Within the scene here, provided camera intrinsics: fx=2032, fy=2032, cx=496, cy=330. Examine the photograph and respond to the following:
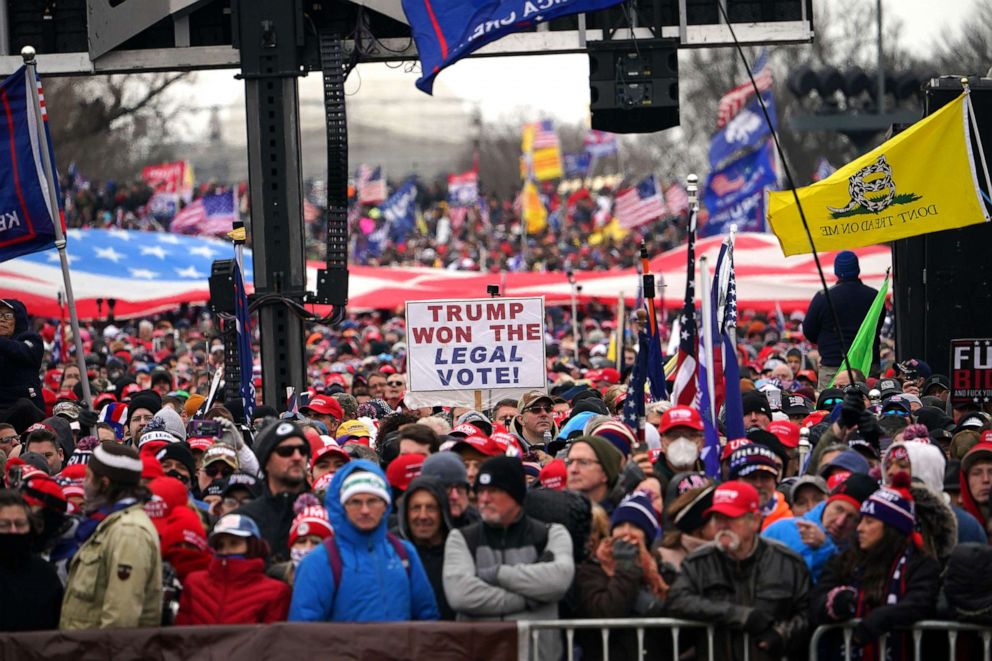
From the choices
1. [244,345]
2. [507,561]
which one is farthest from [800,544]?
[244,345]

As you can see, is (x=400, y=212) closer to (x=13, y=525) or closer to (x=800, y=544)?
(x=800, y=544)

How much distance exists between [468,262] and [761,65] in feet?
37.0

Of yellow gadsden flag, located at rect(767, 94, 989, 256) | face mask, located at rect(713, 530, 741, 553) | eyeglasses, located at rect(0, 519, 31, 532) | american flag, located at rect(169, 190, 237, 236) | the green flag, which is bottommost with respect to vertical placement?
face mask, located at rect(713, 530, 741, 553)

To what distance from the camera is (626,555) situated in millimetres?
8445

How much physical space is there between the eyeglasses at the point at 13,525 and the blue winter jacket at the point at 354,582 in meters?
1.15

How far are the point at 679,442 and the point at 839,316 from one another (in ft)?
26.6

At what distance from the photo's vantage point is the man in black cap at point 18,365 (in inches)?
596

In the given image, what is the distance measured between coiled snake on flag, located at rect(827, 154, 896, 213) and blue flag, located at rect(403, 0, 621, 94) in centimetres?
332

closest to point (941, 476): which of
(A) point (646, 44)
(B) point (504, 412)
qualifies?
(B) point (504, 412)

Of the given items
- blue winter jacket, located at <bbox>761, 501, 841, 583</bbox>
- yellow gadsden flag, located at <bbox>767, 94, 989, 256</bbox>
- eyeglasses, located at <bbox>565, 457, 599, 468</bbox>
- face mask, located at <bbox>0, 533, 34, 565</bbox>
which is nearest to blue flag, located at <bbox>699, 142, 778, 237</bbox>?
yellow gadsden flag, located at <bbox>767, 94, 989, 256</bbox>

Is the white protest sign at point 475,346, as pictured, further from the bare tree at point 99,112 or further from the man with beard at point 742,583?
the bare tree at point 99,112

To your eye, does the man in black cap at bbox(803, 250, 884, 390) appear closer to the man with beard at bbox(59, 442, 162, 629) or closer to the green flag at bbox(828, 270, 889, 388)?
the green flag at bbox(828, 270, 889, 388)

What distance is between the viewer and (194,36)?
16562mm

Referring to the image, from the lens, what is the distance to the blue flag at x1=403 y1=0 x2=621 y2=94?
13.1 metres
